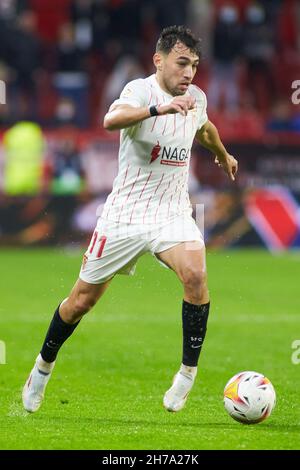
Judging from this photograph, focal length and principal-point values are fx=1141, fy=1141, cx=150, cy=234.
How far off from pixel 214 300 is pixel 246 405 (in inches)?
227

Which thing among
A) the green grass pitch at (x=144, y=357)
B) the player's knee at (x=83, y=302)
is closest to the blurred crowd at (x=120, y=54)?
the green grass pitch at (x=144, y=357)

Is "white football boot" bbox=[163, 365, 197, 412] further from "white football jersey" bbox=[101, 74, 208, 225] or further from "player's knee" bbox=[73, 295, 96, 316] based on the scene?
"white football jersey" bbox=[101, 74, 208, 225]

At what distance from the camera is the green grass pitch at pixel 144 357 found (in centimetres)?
597

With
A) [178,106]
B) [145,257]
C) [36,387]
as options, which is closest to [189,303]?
[36,387]

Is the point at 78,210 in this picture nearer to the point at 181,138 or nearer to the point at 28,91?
the point at 28,91

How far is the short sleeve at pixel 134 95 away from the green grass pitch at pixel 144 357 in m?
1.78

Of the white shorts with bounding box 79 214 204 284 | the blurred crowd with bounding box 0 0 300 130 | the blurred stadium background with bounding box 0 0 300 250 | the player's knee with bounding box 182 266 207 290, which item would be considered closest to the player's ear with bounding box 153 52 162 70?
the white shorts with bounding box 79 214 204 284

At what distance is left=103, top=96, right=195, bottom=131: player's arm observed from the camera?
5.95 meters

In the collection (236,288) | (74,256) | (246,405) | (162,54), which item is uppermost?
(162,54)

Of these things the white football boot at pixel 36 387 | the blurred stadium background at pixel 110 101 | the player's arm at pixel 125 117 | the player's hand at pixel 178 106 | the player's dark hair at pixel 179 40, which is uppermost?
the player's dark hair at pixel 179 40

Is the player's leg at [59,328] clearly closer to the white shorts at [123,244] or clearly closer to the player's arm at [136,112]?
the white shorts at [123,244]
